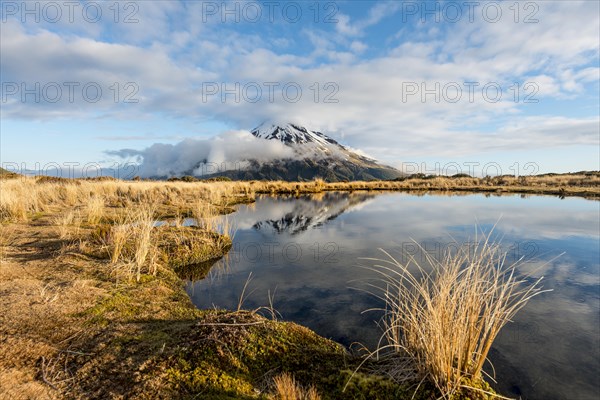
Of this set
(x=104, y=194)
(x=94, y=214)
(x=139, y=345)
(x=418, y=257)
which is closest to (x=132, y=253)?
(x=139, y=345)

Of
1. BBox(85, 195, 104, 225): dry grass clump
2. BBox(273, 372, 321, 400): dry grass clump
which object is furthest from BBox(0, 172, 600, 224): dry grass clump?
BBox(273, 372, 321, 400): dry grass clump

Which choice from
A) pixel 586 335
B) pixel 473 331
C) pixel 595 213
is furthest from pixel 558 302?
pixel 595 213

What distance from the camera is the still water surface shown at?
433 centimetres

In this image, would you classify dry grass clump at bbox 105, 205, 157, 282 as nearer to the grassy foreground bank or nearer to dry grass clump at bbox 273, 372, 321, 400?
the grassy foreground bank

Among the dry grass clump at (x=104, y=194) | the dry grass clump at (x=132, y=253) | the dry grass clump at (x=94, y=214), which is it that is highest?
the dry grass clump at (x=104, y=194)

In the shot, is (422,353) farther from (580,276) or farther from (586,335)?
(580,276)

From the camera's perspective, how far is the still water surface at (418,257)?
4.33 meters

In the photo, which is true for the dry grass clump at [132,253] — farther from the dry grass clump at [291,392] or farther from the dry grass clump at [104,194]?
the dry grass clump at [291,392]

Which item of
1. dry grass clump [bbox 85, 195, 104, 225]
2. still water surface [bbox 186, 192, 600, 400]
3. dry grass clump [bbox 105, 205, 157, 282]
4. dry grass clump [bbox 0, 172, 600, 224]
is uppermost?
dry grass clump [bbox 0, 172, 600, 224]

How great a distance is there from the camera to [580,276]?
7746mm

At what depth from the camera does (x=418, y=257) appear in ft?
30.1

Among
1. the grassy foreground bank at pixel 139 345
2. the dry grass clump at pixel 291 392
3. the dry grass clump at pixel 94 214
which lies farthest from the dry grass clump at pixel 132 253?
the dry grass clump at pixel 291 392

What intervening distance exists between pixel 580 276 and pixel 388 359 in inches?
288

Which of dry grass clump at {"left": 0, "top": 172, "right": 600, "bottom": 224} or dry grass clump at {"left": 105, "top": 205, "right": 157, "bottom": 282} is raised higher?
dry grass clump at {"left": 0, "top": 172, "right": 600, "bottom": 224}
